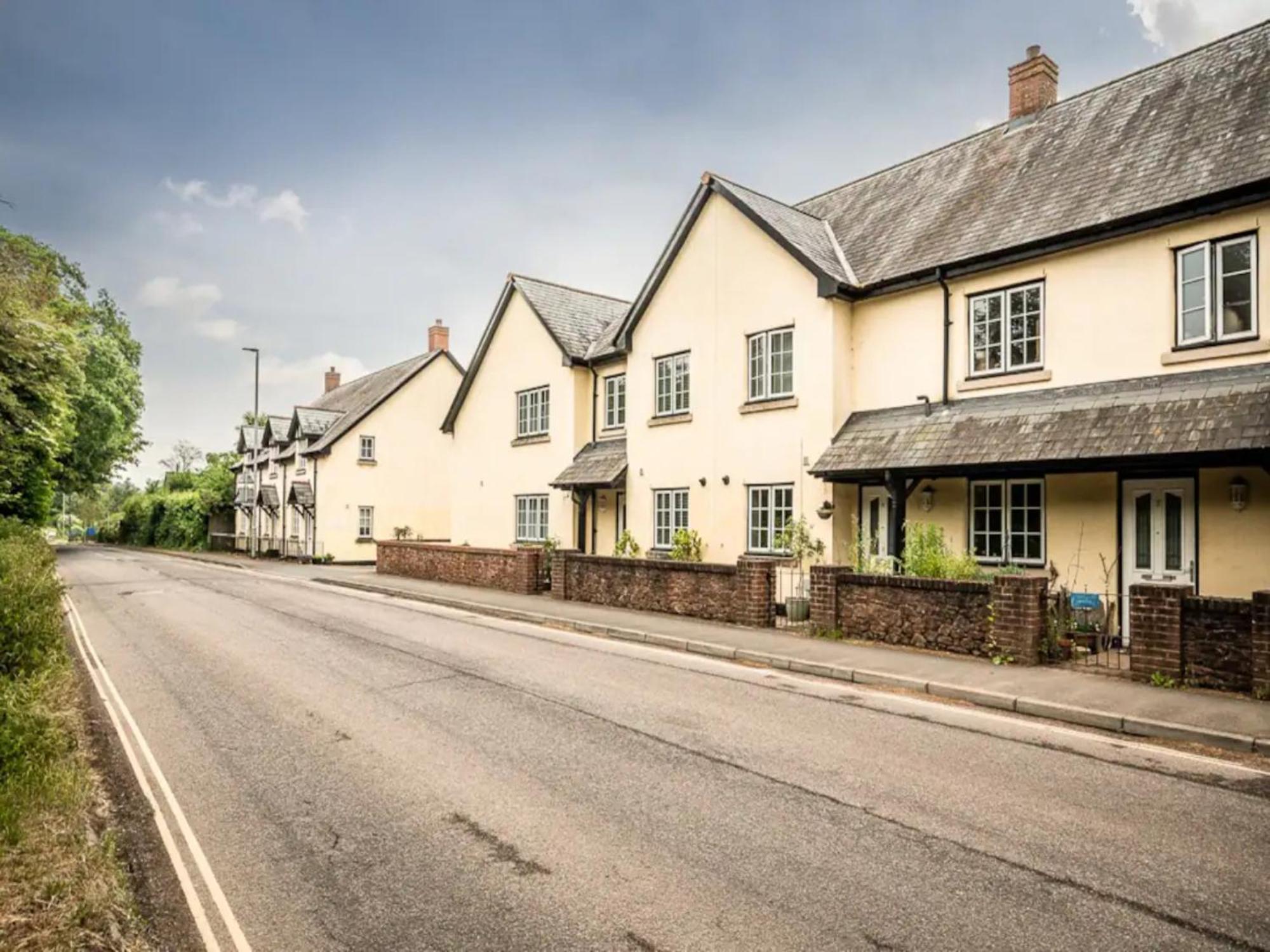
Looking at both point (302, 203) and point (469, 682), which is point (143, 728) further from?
point (302, 203)

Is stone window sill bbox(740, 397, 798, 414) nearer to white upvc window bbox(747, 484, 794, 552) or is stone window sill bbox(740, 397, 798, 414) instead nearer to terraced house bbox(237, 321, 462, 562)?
white upvc window bbox(747, 484, 794, 552)

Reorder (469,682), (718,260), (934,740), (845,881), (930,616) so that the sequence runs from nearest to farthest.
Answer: (845,881) → (934,740) → (469,682) → (930,616) → (718,260)

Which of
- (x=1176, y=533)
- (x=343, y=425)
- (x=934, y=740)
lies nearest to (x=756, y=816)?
(x=934, y=740)

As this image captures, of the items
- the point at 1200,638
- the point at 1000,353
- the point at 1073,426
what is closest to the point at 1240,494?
the point at 1073,426

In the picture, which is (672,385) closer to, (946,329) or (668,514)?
(668,514)

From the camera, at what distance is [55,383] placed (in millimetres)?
9336

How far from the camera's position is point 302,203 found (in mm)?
23469

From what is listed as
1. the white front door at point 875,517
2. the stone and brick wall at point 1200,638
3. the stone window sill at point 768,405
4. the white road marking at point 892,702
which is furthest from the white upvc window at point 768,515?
the stone and brick wall at point 1200,638

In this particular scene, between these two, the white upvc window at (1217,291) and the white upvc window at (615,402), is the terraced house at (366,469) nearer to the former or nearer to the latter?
the white upvc window at (615,402)

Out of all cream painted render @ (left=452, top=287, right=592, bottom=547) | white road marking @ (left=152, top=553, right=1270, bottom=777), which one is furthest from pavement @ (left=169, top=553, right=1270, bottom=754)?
cream painted render @ (left=452, top=287, right=592, bottom=547)

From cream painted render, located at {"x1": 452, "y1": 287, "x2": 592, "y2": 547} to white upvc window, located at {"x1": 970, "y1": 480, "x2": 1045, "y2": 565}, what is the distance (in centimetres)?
1196

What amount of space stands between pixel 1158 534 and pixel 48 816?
1381 cm

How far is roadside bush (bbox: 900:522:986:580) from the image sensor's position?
39.8 ft

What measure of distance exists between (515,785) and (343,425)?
109 feet
